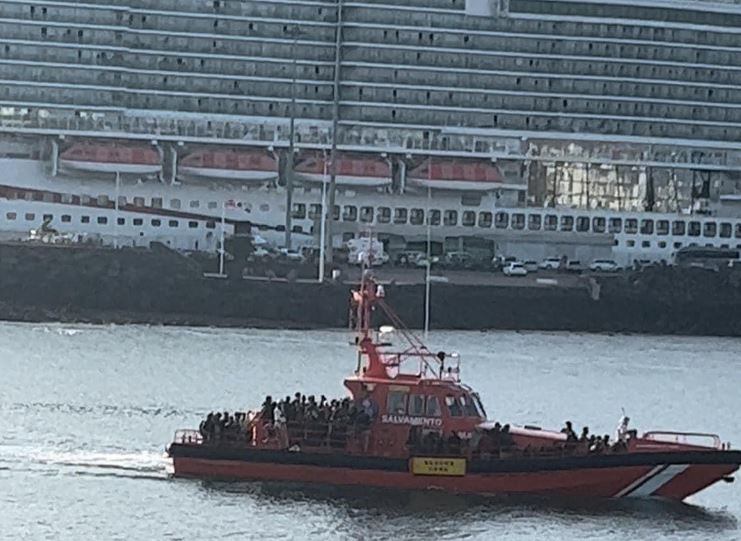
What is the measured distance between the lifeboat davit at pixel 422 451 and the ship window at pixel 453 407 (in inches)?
0.7

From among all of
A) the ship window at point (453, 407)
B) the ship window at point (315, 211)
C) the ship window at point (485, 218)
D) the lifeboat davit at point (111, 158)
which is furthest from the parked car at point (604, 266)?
the ship window at point (453, 407)

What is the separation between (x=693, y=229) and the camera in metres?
112

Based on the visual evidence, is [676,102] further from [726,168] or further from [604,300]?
[604,300]

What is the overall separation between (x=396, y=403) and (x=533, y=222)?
5862cm

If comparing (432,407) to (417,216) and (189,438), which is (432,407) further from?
(417,216)

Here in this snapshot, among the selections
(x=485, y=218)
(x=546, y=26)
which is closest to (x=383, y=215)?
(x=485, y=218)

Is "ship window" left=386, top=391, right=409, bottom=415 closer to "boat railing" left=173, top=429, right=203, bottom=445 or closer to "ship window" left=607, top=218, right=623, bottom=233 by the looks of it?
"boat railing" left=173, top=429, right=203, bottom=445

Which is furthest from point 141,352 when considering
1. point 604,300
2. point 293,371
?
point 604,300

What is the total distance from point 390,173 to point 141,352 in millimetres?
30060

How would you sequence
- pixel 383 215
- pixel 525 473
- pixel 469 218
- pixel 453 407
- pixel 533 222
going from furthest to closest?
pixel 533 222
pixel 469 218
pixel 383 215
pixel 453 407
pixel 525 473

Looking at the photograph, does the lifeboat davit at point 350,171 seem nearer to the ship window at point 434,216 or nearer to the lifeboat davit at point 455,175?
the lifeboat davit at point 455,175

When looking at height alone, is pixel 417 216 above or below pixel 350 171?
below

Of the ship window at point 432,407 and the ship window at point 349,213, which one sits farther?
the ship window at point 349,213

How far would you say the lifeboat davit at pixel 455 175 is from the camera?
108125 millimetres
